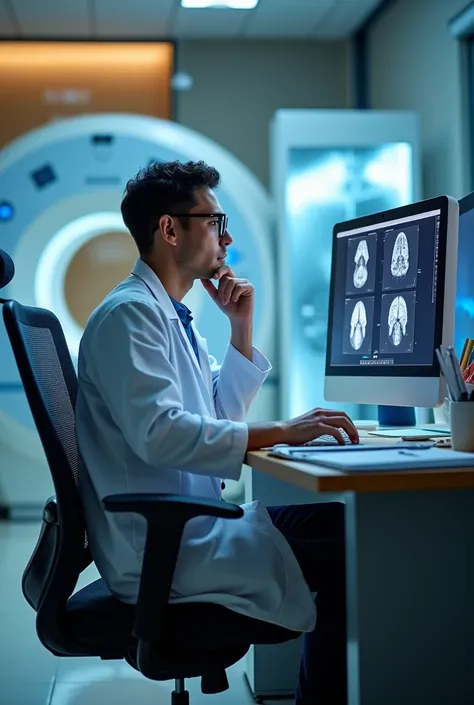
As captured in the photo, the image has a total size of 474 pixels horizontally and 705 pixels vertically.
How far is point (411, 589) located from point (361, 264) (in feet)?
3.02

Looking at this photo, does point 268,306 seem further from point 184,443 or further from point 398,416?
point 184,443

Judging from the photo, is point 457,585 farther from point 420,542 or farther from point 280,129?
point 280,129

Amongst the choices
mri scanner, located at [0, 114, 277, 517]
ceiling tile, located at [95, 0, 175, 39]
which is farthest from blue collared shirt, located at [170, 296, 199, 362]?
ceiling tile, located at [95, 0, 175, 39]

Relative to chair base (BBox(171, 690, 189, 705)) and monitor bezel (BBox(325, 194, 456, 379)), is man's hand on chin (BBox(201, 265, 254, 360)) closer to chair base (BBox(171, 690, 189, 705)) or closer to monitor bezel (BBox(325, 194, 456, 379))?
monitor bezel (BBox(325, 194, 456, 379))

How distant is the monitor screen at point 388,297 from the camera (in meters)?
1.76

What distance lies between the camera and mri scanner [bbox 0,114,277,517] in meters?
4.04

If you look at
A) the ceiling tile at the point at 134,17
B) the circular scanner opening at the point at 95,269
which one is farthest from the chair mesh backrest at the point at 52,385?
the ceiling tile at the point at 134,17

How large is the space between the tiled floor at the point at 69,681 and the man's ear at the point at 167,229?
1.06m

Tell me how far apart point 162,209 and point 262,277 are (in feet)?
7.91

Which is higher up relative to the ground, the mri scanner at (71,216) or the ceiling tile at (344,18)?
the ceiling tile at (344,18)

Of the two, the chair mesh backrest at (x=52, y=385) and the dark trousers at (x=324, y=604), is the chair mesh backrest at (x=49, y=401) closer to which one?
the chair mesh backrest at (x=52, y=385)

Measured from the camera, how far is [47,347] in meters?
1.61

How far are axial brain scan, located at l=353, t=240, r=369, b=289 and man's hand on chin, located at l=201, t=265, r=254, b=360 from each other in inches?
9.7

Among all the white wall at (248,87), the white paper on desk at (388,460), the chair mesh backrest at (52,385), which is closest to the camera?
the white paper on desk at (388,460)
